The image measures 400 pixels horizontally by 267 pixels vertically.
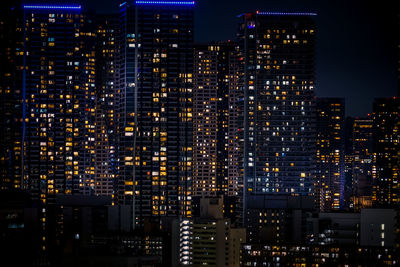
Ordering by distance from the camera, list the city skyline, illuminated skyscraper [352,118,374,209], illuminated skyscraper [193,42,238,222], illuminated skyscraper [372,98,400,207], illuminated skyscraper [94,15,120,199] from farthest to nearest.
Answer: illuminated skyscraper [352,118,374,209], illuminated skyscraper [372,98,400,207], illuminated skyscraper [94,15,120,199], illuminated skyscraper [193,42,238,222], the city skyline

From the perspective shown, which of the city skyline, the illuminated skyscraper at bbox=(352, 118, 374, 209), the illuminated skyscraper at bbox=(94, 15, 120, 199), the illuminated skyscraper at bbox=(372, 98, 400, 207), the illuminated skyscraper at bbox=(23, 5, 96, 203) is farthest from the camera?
the illuminated skyscraper at bbox=(352, 118, 374, 209)

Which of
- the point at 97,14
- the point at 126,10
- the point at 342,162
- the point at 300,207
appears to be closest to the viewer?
the point at 300,207

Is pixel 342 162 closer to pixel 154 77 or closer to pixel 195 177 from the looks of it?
pixel 195 177

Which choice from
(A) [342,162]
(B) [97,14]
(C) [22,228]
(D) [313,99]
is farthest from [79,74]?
(C) [22,228]

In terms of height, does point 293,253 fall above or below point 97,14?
below

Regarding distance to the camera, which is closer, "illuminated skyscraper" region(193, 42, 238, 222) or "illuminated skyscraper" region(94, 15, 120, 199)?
"illuminated skyscraper" region(193, 42, 238, 222)

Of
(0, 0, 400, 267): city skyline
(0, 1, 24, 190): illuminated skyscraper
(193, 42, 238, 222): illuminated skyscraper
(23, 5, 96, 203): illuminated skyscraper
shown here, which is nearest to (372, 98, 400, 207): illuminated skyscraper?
(0, 0, 400, 267): city skyline

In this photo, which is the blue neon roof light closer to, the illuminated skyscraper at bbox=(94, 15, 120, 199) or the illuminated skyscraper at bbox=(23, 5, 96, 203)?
the illuminated skyscraper at bbox=(94, 15, 120, 199)

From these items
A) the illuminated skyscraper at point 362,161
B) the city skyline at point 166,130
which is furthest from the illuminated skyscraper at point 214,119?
the illuminated skyscraper at point 362,161

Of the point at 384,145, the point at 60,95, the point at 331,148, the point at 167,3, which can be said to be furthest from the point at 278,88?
the point at 331,148
